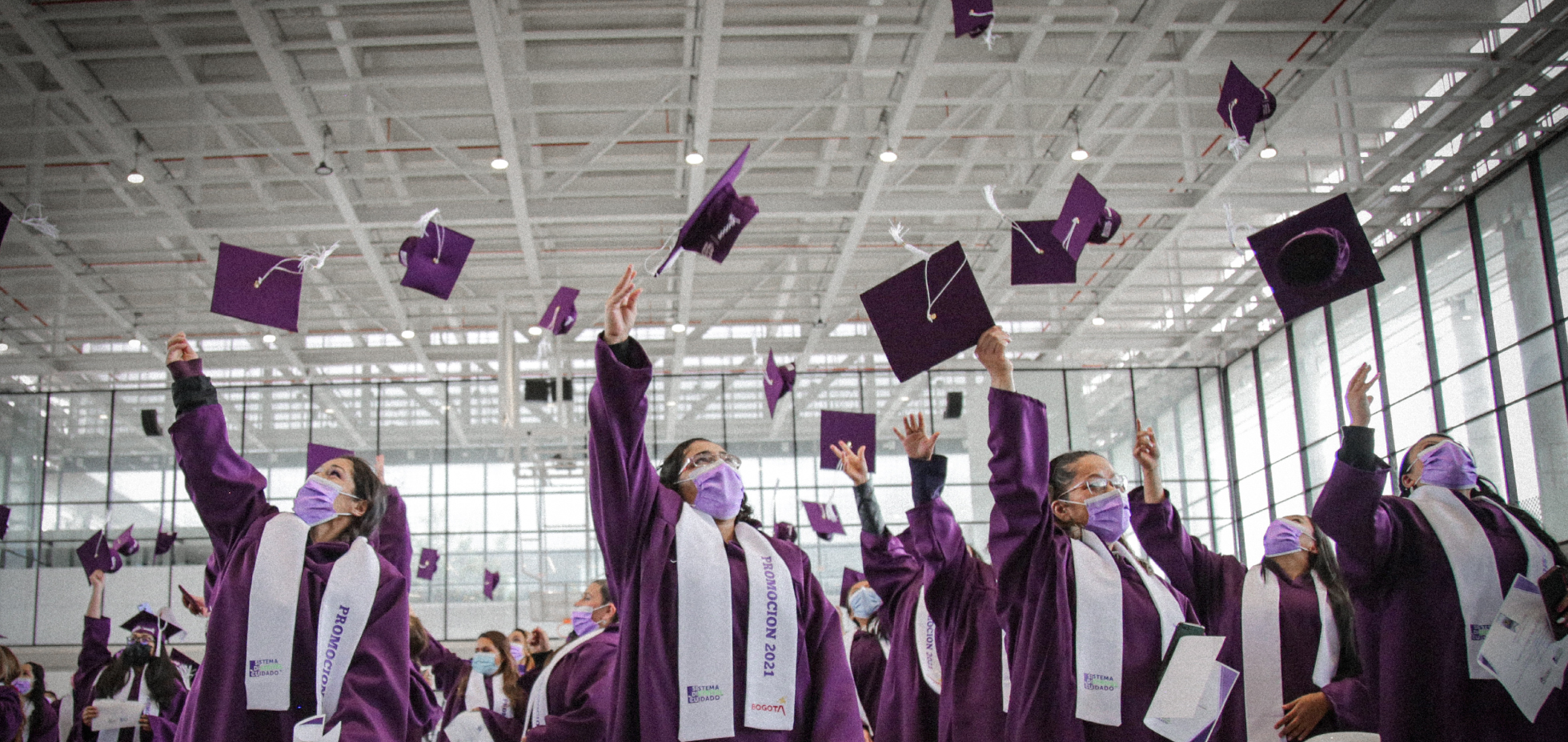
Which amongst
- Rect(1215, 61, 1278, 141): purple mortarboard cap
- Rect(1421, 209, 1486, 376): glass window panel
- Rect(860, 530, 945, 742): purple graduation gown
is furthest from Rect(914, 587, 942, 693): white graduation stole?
Rect(1421, 209, 1486, 376): glass window panel

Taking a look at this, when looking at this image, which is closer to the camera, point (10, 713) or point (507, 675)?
point (507, 675)

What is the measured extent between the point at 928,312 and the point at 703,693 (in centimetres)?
147

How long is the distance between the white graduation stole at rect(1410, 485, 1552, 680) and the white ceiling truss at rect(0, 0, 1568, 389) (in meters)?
7.40

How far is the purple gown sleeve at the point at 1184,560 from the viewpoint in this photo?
3.98 m

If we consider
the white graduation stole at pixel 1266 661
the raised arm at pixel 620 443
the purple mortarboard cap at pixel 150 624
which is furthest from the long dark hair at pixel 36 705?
the white graduation stole at pixel 1266 661

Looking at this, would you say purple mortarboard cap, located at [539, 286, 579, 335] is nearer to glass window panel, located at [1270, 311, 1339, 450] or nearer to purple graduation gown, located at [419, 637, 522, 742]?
purple graduation gown, located at [419, 637, 522, 742]

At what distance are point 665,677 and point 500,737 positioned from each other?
2756 millimetres

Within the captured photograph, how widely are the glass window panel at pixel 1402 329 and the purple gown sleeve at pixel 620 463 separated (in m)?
14.2

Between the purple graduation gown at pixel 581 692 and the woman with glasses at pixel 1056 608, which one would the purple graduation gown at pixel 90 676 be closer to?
the purple graduation gown at pixel 581 692

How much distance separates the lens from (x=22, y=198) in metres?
13.6

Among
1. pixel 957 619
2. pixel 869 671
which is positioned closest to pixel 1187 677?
pixel 957 619

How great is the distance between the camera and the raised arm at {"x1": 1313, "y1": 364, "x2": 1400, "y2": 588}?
3314mm

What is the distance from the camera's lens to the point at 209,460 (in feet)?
10.9

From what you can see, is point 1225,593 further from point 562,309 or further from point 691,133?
point 691,133
